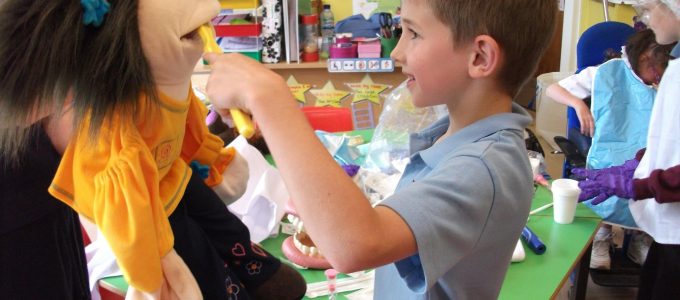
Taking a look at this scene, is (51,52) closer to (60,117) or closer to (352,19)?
(60,117)

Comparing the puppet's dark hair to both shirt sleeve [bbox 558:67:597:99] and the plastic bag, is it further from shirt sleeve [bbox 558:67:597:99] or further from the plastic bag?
shirt sleeve [bbox 558:67:597:99]

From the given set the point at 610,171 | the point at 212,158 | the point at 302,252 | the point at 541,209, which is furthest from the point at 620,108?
the point at 212,158

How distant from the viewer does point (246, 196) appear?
1.37 m

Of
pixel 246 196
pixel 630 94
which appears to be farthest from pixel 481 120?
pixel 630 94

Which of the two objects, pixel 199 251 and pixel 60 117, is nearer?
pixel 60 117

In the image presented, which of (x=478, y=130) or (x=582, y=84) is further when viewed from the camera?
(x=582, y=84)

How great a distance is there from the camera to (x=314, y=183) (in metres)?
0.59

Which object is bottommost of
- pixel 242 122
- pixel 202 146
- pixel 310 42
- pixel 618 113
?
pixel 618 113

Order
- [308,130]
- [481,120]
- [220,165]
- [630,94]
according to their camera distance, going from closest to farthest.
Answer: [308,130] < [481,120] < [220,165] < [630,94]

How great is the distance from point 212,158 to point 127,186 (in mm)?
259

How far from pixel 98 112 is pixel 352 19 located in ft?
8.27

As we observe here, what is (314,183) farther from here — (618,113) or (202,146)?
(618,113)

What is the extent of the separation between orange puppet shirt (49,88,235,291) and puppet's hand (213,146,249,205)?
22 centimetres

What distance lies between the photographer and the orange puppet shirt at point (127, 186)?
674mm
